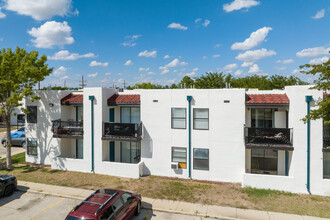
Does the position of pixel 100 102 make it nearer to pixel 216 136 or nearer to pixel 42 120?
pixel 42 120

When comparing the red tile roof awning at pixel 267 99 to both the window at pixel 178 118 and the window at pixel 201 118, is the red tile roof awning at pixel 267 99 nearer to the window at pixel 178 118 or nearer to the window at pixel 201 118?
the window at pixel 201 118

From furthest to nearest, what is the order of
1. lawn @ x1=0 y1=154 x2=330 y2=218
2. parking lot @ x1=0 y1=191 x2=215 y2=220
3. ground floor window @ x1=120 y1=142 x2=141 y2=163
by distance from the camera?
ground floor window @ x1=120 y1=142 x2=141 y2=163 → lawn @ x1=0 y1=154 x2=330 y2=218 → parking lot @ x1=0 y1=191 x2=215 y2=220

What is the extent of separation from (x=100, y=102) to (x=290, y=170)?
13553 mm

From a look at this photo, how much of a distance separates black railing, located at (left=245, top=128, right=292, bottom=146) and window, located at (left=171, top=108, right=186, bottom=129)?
4193mm

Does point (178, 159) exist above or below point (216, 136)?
below

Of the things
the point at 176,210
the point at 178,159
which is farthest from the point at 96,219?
the point at 178,159

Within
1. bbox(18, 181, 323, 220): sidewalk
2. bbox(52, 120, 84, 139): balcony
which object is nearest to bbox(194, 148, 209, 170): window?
bbox(18, 181, 323, 220): sidewalk

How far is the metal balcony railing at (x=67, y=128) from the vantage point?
56.2ft

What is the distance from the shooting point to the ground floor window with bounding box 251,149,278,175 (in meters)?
15.0

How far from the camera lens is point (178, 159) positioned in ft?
50.9

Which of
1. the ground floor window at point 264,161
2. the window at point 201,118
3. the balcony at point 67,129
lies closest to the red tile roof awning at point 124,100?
the balcony at point 67,129

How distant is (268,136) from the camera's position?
13.7 m

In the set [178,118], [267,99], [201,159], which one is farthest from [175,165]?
[267,99]

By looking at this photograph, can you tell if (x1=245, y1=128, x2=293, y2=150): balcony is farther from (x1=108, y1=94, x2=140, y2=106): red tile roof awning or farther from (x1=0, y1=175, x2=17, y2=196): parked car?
(x1=0, y1=175, x2=17, y2=196): parked car
